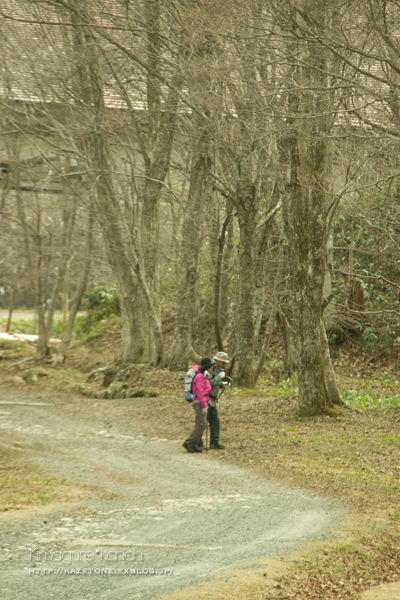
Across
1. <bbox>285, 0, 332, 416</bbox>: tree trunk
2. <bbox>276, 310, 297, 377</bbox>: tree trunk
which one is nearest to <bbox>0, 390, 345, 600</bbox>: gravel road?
<bbox>285, 0, 332, 416</bbox>: tree trunk

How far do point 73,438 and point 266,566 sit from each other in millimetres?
6671

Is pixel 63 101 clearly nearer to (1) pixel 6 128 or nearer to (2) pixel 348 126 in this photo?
(1) pixel 6 128

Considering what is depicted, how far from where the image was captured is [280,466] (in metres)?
9.09

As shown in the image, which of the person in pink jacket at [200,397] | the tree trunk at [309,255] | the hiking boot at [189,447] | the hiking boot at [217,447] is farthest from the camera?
the tree trunk at [309,255]

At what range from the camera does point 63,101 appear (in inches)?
712

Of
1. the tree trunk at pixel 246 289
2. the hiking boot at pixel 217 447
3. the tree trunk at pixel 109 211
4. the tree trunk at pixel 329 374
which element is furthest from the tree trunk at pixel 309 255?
the tree trunk at pixel 109 211

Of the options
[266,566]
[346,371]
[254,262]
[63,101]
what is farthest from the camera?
[346,371]

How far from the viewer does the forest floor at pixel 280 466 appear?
5074 millimetres

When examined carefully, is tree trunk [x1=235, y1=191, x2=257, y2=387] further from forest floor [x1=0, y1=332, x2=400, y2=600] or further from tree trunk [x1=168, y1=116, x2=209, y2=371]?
tree trunk [x1=168, y1=116, x2=209, y2=371]

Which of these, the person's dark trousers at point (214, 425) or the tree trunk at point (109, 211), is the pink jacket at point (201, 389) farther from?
the tree trunk at point (109, 211)

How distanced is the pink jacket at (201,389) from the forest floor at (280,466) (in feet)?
2.69

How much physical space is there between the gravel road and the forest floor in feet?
0.34

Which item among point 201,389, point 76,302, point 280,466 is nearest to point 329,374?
point 201,389

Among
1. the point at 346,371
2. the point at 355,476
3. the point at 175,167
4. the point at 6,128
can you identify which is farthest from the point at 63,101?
the point at 355,476
